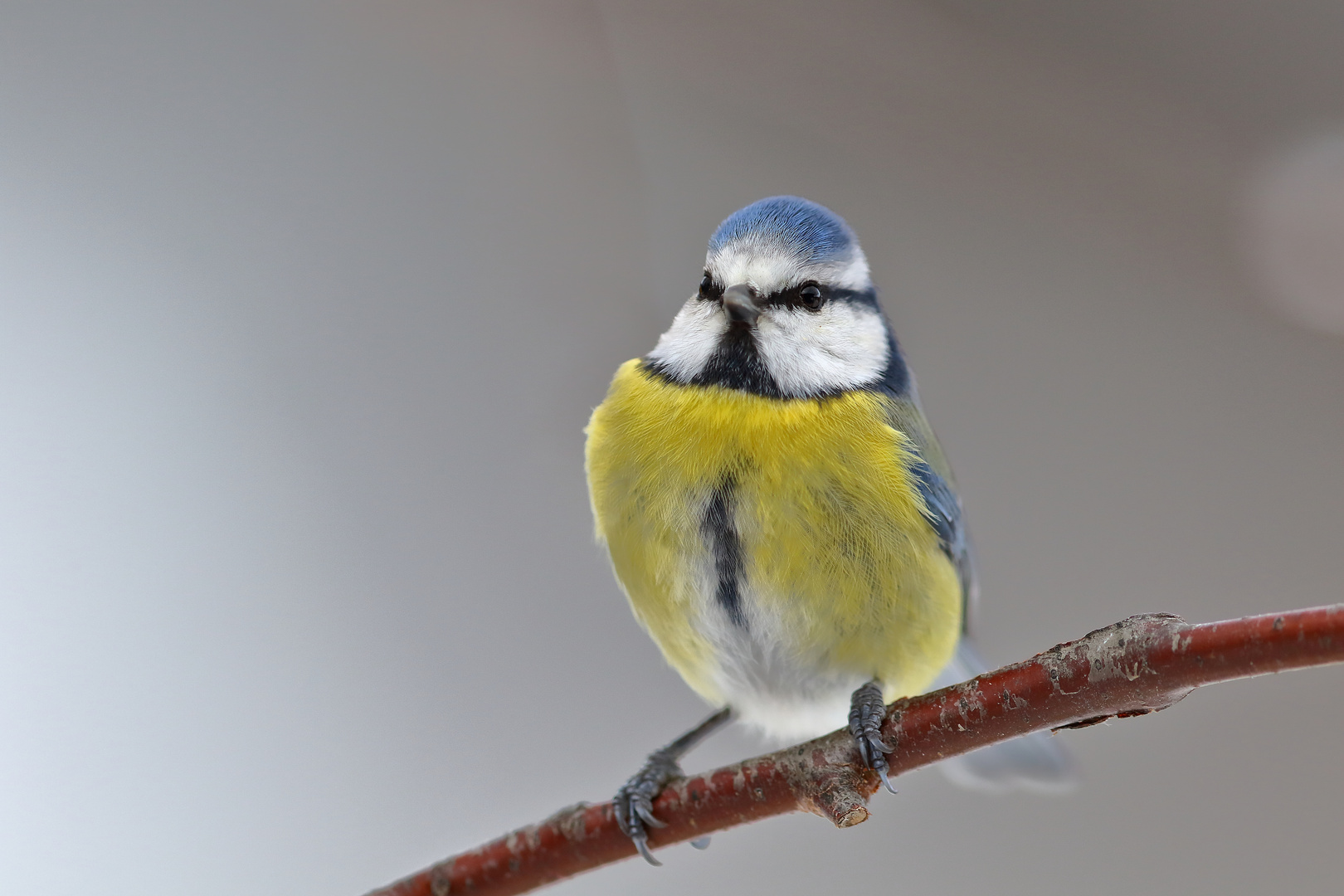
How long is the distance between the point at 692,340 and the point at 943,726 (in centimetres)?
31

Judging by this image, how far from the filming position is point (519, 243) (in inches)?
55.1

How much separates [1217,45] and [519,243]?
0.91 meters

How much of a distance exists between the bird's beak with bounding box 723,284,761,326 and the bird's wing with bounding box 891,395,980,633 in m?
0.13

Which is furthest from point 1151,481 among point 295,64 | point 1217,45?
point 295,64

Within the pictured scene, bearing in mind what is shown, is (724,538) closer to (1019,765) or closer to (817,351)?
(817,351)

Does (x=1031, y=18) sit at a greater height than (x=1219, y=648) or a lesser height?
greater

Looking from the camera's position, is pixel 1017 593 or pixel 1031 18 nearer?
pixel 1031 18

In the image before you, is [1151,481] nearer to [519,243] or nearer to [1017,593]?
[1017,593]

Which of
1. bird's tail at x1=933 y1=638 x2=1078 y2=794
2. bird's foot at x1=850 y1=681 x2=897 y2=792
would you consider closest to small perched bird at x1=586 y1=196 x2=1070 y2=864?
bird's foot at x1=850 y1=681 x2=897 y2=792

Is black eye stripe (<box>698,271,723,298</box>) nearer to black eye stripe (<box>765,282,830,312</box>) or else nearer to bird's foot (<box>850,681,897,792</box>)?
black eye stripe (<box>765,282,830,312</box>)

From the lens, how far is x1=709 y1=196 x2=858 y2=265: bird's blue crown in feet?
2.23

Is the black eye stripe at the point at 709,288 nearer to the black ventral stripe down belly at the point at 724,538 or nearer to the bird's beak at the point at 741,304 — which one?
the bird's beak at the point at 741,304

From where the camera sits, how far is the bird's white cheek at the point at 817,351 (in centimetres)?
68

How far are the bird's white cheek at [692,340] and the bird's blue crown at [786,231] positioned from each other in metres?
0.05
